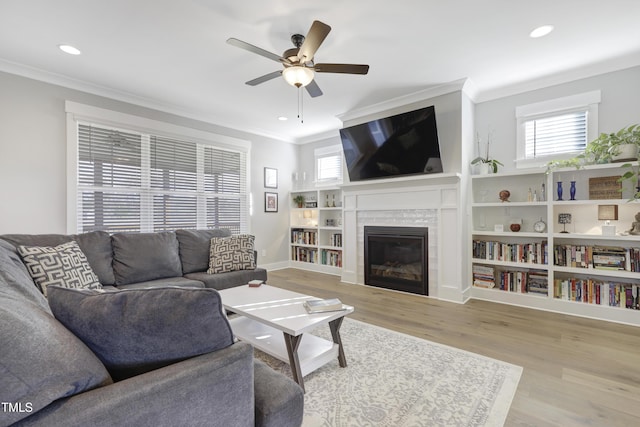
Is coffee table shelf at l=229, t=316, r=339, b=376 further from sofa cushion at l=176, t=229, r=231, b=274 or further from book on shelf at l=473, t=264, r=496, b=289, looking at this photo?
book on shelf at l=473, t=264, r=496, b=289

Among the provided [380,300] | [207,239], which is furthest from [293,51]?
[380,300]

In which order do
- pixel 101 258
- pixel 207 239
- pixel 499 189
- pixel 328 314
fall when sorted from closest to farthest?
pixel 328 314 → pixel 101 258 → pixel 207 239 → pixel 499 189

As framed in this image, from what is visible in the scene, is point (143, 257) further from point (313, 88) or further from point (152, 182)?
point (313, 88)

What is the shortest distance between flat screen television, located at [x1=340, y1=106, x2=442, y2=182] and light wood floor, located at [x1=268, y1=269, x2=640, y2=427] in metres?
1.71

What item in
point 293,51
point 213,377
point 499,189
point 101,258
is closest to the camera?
point 213,377

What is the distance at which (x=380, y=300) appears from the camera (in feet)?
11.9

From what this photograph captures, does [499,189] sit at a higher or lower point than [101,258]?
higher

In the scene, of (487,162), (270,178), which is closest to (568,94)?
(487,162)

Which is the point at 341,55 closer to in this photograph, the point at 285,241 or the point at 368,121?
the point at 368,121

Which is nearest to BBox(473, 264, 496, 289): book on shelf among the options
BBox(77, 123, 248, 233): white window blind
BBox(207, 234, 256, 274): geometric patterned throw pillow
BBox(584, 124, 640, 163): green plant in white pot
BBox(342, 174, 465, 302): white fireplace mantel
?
BBox(342, 174, 465, 302): white fireplace mantel

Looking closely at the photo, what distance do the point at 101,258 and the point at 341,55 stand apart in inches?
118

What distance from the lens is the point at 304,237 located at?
18.6ft

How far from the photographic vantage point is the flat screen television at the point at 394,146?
143 inches

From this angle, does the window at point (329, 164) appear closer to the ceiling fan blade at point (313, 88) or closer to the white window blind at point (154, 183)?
the white window blind at point (154, 183)
